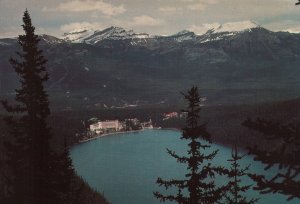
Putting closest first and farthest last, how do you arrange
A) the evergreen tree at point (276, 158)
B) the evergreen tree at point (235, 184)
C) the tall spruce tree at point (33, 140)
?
the evergreen tree at point (276, 158), the evergreen tree at point (235, 184), the tall spruce tree at point (33, 140)

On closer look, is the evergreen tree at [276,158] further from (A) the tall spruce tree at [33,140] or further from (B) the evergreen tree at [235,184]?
(A) the tall spruce tree at [33,140]

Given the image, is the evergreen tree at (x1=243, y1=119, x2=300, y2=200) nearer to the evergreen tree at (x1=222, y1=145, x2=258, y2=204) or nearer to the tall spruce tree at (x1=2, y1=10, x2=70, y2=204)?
the evergreen tree at (x1=222, y1=145, x2=258, y2=204)

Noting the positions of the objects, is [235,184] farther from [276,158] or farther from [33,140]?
[276,158]

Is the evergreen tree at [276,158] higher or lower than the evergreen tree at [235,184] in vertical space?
higher

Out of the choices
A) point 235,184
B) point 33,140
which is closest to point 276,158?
point 235,184

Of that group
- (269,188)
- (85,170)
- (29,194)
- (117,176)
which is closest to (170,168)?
(117,176)

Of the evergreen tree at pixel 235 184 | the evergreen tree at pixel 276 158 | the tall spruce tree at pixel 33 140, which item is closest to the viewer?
the evergreen tree at pixel 276 158

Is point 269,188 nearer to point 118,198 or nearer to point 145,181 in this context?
point 118,198

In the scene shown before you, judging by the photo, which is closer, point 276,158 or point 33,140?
point 276,158

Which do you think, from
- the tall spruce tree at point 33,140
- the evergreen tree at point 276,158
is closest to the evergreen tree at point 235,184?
the tall spruce tree at point 33,140

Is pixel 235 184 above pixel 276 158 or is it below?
below

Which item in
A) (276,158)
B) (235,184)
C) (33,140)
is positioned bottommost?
(235,184)
